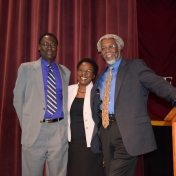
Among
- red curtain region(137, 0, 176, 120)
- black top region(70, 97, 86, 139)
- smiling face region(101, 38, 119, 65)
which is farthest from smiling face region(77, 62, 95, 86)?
red curtain region(137, 0, 176, 120)

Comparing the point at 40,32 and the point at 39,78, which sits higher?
the point at 40,32

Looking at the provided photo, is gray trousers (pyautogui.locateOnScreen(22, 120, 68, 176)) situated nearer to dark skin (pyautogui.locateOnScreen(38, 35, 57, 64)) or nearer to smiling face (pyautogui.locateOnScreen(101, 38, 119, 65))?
dark skin (pyautogui.locateOnScreen(38, 35, 57, 64))

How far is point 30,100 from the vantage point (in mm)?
2221

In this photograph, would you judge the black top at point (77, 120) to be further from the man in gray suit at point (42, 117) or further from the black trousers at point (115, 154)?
the black trousers at point (115, 154)

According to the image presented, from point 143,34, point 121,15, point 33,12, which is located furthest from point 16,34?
A: point 143,34

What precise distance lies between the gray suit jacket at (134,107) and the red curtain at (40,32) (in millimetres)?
1001

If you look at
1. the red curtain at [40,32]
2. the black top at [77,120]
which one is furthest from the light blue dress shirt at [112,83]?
the red curtain at [40,32]

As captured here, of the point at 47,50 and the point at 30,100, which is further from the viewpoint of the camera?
the point at 47,50

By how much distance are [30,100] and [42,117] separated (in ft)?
0.67

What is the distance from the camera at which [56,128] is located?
2.20m

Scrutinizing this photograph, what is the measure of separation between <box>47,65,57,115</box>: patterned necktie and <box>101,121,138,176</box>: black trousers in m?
0.53

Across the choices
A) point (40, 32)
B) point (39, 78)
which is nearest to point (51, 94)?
point (39, 78)

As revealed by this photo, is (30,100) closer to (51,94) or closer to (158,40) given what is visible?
(51,94)

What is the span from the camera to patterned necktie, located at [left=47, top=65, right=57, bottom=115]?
2.21m
